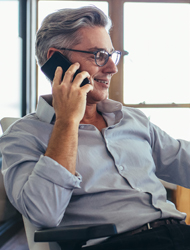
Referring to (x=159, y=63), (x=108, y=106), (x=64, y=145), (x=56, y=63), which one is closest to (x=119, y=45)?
(x=159, y=63)

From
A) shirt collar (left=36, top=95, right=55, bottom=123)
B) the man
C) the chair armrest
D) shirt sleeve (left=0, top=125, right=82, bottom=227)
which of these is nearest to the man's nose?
the man

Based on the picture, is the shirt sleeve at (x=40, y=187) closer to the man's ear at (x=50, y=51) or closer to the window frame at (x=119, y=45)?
the man's ear at (x=50, y=51)

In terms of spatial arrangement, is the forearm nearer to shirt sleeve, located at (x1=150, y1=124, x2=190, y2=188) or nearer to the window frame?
shirt sleeve, located at (x1=150, y1=124, x2=190, y2=188)

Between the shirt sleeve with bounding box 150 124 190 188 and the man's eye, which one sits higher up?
the man's eye

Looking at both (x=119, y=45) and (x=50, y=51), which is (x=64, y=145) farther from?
(x=119, y=45)

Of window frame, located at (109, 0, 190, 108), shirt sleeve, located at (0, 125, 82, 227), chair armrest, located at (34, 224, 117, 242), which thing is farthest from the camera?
window frame, located at (109, 0, 190, 108)

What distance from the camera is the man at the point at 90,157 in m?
0.85

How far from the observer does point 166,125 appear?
2924 mm

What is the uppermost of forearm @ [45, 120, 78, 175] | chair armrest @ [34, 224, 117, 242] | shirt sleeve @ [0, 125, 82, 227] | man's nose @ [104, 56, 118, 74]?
man's nose @ [104, 56, 118, 74]

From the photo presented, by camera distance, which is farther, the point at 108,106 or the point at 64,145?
the point at 108,106

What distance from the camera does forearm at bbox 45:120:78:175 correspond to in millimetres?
871

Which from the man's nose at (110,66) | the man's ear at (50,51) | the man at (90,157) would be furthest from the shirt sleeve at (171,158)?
the man's ear at (50,51)

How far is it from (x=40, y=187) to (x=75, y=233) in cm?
18

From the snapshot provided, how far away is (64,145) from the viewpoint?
34.7 inches
